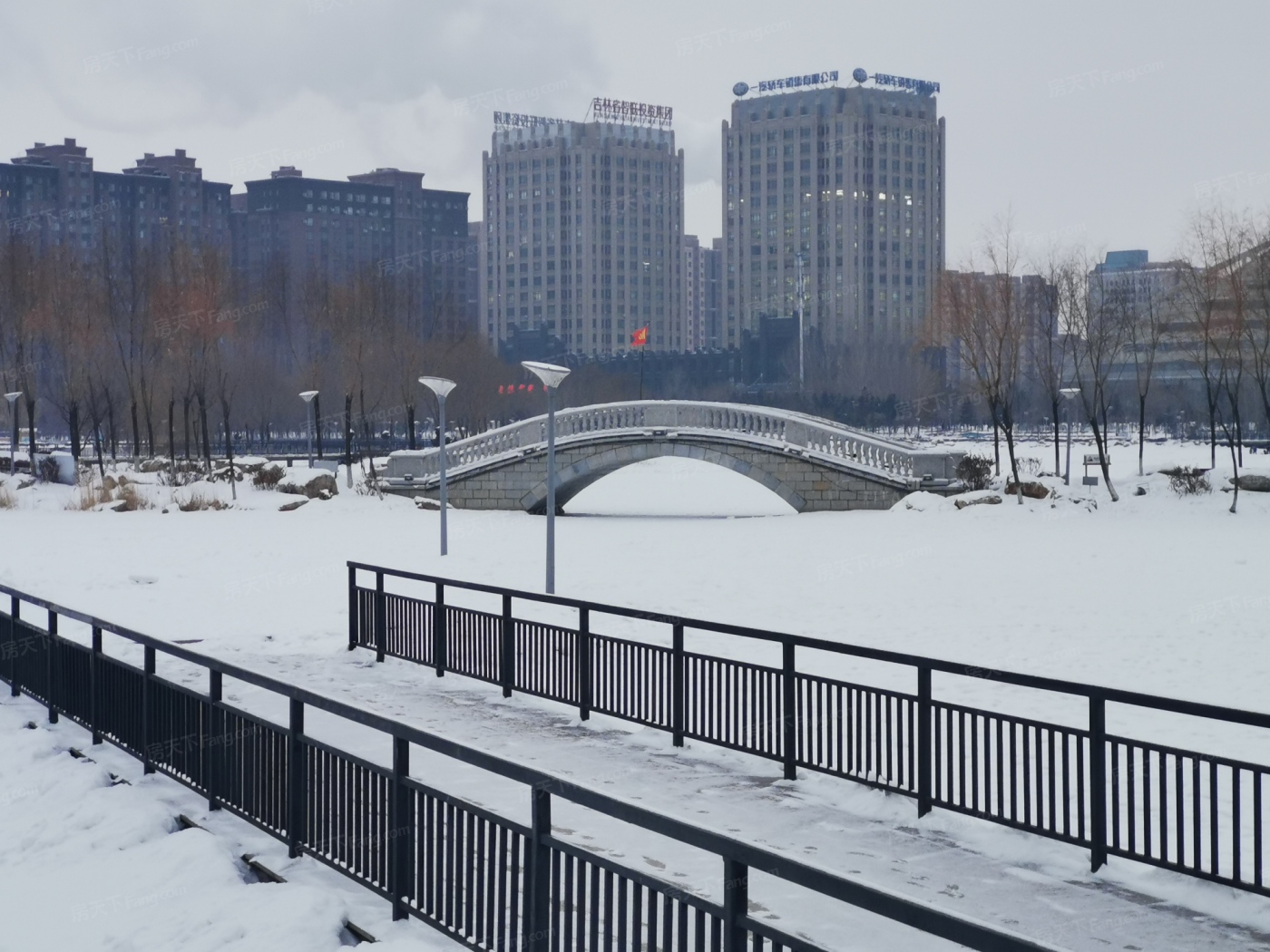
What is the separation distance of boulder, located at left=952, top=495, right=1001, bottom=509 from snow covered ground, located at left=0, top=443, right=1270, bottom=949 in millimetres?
291

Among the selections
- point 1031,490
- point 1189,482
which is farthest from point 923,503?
point 1189,482

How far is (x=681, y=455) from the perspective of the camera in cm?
3866

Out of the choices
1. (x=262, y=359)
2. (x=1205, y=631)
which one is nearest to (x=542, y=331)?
(x=262, y=359)

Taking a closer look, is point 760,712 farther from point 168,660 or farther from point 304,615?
point 304,615

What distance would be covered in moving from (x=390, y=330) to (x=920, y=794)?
54.8 m

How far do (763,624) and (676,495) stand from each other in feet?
107

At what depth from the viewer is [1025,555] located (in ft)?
82.1

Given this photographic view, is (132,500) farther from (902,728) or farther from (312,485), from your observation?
(902,728)

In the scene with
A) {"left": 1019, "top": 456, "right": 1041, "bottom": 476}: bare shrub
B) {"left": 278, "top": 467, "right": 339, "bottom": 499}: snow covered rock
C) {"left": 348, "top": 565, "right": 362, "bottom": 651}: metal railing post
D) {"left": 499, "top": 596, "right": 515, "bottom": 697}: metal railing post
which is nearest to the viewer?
{"left": 499, "top": 596, "right": 515, "bottom": 697}: metal railing post

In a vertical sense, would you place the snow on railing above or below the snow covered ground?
above

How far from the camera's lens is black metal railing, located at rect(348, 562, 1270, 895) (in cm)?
677

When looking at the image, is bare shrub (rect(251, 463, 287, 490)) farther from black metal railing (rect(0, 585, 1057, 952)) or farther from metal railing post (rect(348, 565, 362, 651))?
black metal railing (rect(0, 585, 1057, 952))

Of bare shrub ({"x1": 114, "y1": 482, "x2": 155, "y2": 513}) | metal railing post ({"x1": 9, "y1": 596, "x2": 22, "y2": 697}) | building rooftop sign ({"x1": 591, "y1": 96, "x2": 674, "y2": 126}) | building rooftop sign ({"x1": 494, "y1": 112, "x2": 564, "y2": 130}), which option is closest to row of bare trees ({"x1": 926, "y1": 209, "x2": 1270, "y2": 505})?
bare shrub ({"x1": 114, "y1": 482, "x2": 155, "y2": 513})

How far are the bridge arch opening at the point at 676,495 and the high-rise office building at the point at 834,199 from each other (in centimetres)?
11265
